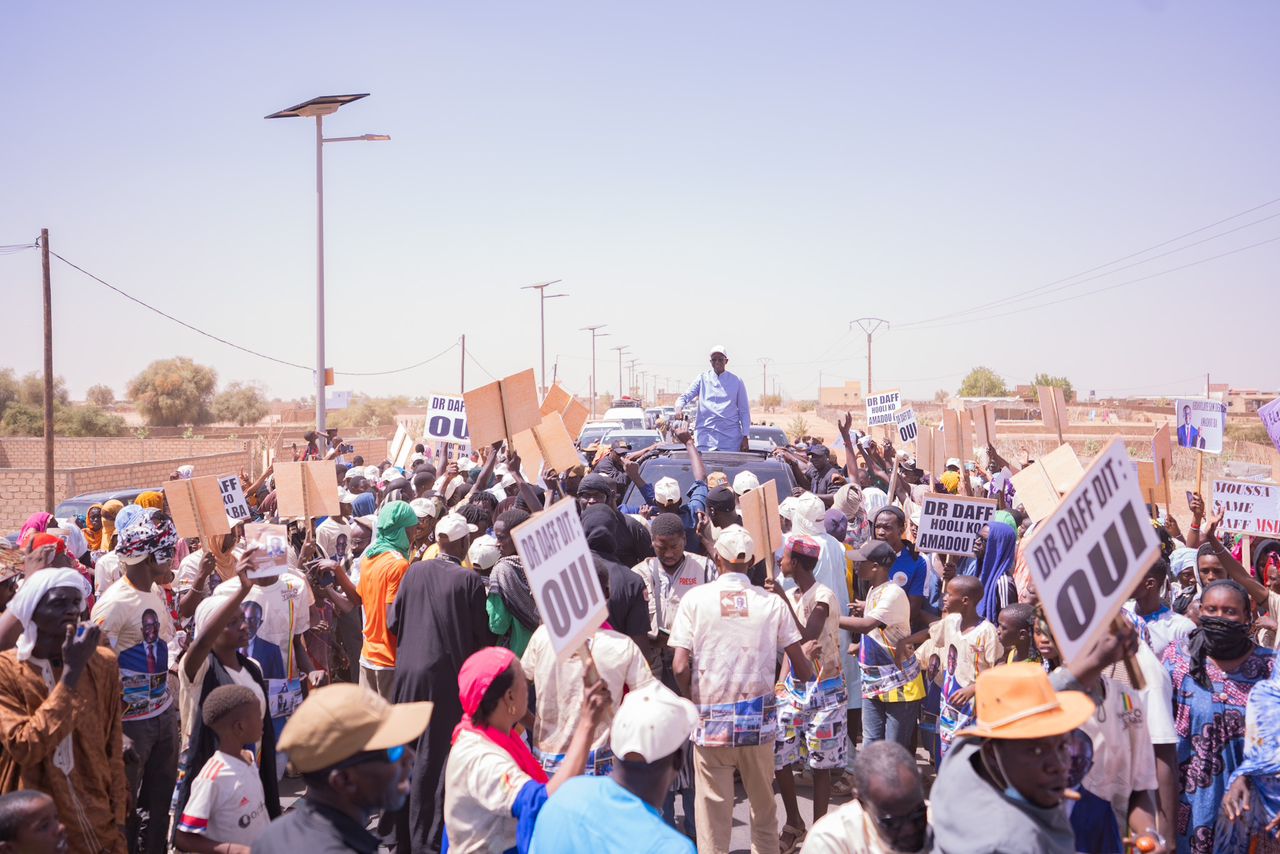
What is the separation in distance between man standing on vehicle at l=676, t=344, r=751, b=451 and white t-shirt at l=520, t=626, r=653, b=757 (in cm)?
798

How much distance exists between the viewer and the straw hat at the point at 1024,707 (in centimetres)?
277

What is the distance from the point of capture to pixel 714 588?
207 inches

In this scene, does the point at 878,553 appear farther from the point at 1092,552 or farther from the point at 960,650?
the point at 1092,552

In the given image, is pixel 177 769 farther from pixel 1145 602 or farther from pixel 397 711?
pixel 1145 602

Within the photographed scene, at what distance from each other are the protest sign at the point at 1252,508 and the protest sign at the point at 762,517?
3454mm

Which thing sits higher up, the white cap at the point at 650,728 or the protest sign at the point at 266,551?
the protest sign at the point at 266,551

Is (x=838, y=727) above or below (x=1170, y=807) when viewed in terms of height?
below

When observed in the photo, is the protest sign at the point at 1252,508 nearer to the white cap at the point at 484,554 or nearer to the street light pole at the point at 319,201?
the white cap at the point at 484,554

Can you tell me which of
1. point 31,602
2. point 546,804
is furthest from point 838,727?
point 31,602

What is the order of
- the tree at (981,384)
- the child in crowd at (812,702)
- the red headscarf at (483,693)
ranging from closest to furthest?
1. the red headscarf at (483,693)
2. the child in crowd at (812,702)
3. the tree at (981,384)

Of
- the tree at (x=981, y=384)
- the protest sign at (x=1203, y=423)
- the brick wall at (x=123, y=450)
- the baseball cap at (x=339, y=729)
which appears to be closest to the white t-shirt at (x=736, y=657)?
the baseball cap at (x=339, y=729)

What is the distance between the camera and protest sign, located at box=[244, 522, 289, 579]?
4.77m

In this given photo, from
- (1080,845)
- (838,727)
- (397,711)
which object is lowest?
(838,727)

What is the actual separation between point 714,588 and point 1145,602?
7.44 ft
